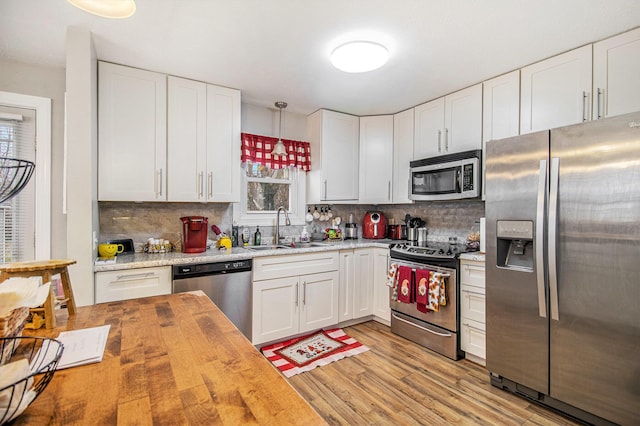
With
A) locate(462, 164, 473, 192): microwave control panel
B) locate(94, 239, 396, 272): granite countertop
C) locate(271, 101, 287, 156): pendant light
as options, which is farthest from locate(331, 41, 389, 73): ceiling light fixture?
locate(94, 239, 396, 272): granite countertop

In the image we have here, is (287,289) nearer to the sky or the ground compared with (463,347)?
nearer to the sky

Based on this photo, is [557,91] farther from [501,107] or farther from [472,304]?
[472,304]

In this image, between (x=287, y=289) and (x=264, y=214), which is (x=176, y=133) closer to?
(x=264, y=214)

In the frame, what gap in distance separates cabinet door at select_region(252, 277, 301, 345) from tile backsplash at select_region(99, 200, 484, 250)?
0.73 metres

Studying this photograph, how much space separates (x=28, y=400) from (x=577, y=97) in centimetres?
303

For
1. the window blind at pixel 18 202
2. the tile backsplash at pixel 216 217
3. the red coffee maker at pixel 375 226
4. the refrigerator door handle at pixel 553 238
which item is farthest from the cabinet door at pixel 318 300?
the window blind at pixel 18 202

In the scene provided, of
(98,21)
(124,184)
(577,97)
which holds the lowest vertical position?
(124,184)

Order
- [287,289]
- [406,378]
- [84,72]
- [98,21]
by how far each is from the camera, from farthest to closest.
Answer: [287,289], [406,378], [84,72], [98,21]

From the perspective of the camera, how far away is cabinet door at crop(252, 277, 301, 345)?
2.71 m

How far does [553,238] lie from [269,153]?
8.47 ft

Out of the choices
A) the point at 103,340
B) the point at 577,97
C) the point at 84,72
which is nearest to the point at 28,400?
the point at 103,340

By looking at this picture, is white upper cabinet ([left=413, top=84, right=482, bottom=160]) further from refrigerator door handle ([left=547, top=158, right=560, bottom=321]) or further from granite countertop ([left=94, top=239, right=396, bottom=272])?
granite countertop ([left=94, top=239, right=396, bottom=272])

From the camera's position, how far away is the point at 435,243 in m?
3.32

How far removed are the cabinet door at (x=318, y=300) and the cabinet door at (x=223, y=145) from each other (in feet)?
3.50
